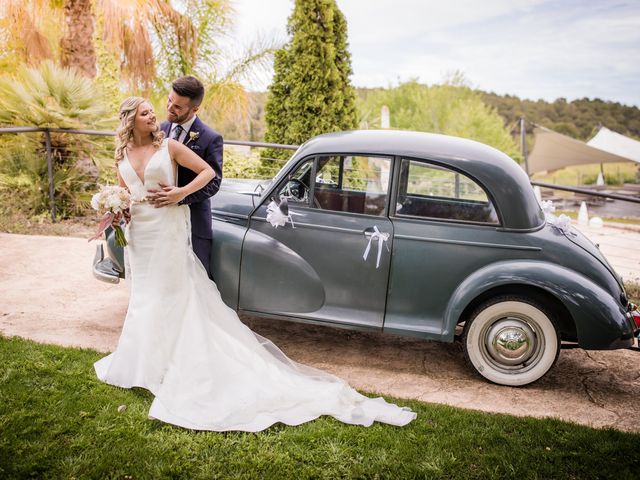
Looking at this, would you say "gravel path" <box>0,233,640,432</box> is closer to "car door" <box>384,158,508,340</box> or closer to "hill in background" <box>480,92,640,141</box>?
"car door" <box>384,158,508,340</box>

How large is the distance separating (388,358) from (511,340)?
1062 mm

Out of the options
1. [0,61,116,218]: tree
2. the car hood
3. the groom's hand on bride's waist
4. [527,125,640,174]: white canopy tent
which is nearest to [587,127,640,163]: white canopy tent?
[527,125,640,174]: white canopy tent

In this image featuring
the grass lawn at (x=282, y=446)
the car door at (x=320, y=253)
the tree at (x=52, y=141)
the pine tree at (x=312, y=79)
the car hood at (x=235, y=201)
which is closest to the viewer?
the grass lawn at (x=282, y=446)

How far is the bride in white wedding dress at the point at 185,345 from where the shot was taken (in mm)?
3367

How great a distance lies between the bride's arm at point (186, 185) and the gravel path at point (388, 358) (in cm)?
156

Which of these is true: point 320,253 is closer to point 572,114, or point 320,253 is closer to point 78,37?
point 78,37

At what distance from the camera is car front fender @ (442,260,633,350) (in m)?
3.67

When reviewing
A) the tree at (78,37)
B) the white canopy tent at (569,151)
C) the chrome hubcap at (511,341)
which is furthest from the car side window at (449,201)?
the white canopy tent at (569,151)

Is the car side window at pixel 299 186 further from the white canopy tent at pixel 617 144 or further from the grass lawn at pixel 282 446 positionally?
the white canopy tent at pixel 617 144

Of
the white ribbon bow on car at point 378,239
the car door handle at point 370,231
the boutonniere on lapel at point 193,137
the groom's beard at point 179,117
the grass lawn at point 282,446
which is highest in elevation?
the groom's beard at point 179,117

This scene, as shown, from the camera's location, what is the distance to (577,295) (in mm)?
3672

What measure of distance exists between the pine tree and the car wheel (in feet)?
21.4

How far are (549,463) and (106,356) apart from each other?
3.21m

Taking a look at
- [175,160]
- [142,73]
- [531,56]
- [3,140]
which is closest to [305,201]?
[175,160]
